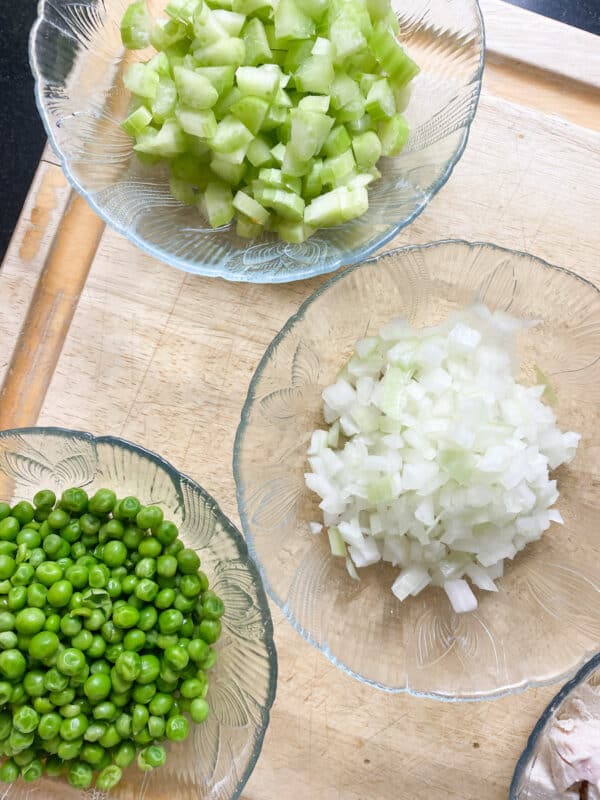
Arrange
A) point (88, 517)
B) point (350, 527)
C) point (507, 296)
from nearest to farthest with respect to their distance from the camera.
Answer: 1. point (88, 517)
2. point (350, 527)
3. point (507, 296)

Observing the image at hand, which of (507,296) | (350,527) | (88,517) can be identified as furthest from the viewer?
(507,296)

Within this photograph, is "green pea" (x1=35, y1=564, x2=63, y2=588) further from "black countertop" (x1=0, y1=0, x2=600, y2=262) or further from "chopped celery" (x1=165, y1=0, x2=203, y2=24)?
"black countertop" (x1=0, y1=0, x2=600, y2=262)

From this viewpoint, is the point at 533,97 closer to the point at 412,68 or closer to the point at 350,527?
the point at 412,68

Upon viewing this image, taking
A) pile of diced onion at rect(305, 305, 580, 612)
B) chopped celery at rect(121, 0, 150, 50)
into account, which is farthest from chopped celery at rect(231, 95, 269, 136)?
pile of diced onion at rect(305, 305, 580, 612)

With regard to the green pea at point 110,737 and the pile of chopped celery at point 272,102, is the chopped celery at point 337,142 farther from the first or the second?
the green pea at point 110,737

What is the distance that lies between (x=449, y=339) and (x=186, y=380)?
2.09 feet

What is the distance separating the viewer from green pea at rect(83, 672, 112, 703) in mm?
1548

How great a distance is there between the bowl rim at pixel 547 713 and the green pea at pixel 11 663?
1.06 meters

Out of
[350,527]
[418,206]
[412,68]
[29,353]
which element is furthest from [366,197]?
[29,353]

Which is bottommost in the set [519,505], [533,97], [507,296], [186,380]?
[186,380]

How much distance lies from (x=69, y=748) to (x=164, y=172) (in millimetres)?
1302

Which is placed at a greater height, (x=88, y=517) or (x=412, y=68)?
(x=412, y=68)

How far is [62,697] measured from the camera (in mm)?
1545

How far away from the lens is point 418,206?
1.85 meters
